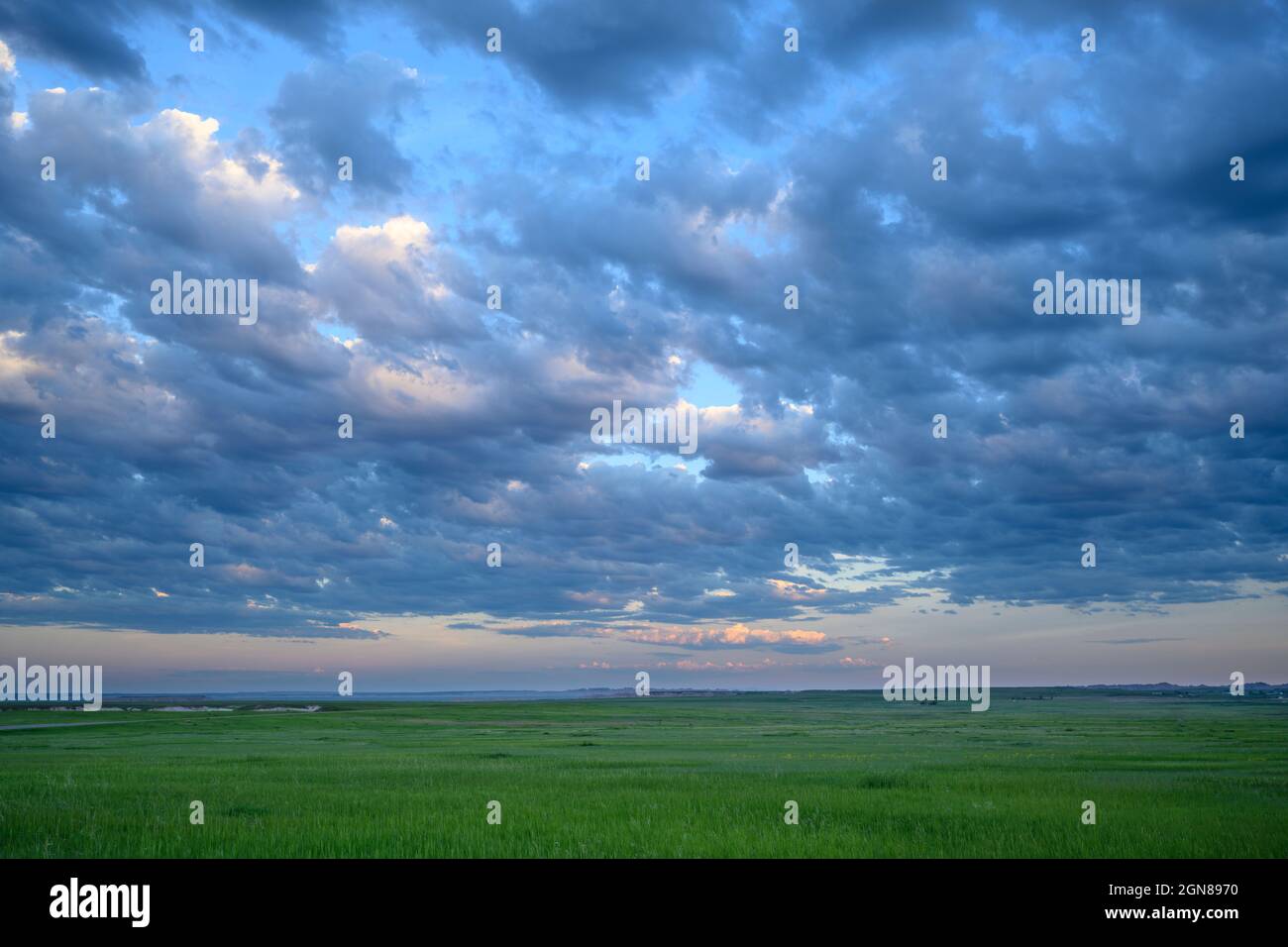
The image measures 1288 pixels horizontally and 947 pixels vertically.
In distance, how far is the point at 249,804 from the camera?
22312mm

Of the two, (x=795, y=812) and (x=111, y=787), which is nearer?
(x=795, y=812)
